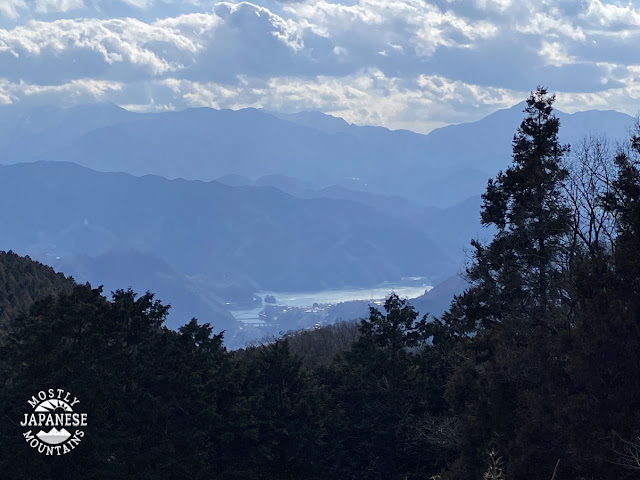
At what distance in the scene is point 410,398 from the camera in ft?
80.4

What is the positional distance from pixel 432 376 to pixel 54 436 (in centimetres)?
1281

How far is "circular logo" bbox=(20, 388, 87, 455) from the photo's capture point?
57.3 feet

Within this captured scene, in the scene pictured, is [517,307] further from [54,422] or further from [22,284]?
[22,284]

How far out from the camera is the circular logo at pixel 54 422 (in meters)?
17.5

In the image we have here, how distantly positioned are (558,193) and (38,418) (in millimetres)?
14188

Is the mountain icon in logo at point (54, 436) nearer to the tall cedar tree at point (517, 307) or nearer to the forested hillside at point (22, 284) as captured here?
the tall cedar tree at point (517, 307)

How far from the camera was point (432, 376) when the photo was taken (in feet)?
83.4

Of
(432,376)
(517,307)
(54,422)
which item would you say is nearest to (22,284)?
(54,422)

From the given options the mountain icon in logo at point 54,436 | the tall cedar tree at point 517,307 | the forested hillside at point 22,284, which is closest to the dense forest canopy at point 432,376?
the tall cedar tree at point 517,307

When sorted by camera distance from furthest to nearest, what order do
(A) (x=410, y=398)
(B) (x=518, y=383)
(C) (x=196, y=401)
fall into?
(A) (x=410, y=398) < (C) (x=196, y=401) < (B) (x=518, y=383)

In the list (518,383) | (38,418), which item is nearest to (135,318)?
(38,418)

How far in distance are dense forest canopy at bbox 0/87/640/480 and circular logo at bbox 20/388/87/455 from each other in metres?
0.24

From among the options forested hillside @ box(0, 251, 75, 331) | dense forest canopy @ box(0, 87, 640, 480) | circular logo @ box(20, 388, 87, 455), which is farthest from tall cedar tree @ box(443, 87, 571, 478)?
forested hillside @ box(0, 251, 75, 331)

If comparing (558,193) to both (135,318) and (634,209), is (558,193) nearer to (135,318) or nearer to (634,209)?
(634,209)
